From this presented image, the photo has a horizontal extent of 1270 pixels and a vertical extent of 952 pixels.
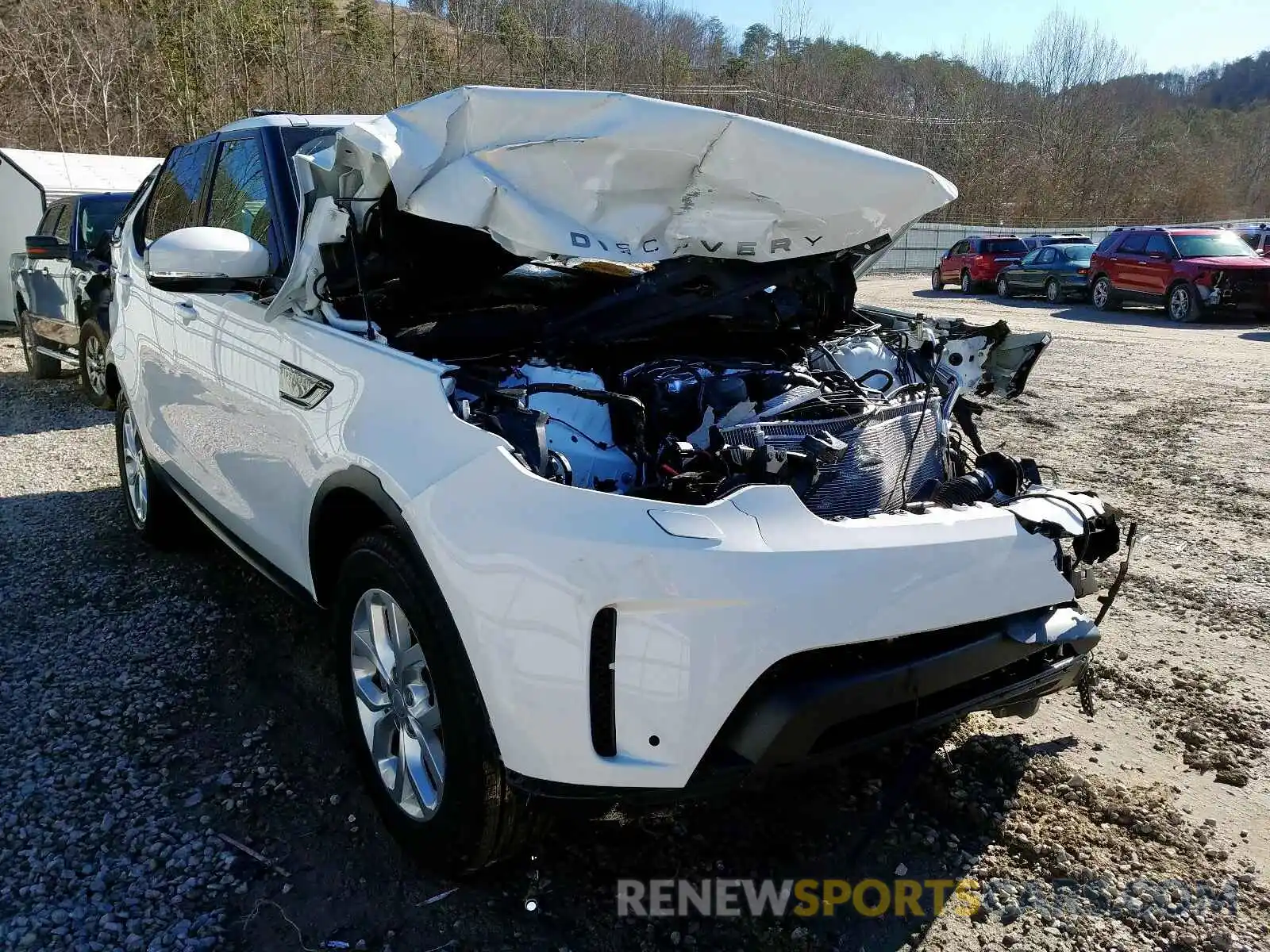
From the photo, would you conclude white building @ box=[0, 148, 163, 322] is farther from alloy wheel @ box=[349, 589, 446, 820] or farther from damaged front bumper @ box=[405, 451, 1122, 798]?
damaged front bumper @ box=[405, 451, 1122, 798]

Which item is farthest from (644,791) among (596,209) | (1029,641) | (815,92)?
(815,92)

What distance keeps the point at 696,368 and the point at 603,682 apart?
4.24ft

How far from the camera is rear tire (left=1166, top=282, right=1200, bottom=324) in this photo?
55.1 feet

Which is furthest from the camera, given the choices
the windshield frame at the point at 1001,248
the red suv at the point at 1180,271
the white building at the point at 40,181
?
the windshield frame at the point at 1001,248

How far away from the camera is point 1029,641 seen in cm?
231

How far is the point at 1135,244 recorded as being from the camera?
18.1m

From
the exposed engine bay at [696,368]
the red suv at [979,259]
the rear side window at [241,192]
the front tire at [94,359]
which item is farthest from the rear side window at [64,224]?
the red suv at [979,259]

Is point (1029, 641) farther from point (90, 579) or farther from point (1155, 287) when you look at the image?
point (1155, 287)

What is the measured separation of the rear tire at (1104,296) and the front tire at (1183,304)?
4.69ft

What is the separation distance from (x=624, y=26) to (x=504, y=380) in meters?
47.4

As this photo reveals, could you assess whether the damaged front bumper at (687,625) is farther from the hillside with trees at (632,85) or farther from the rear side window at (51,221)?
the hillside with trees at (632,85)

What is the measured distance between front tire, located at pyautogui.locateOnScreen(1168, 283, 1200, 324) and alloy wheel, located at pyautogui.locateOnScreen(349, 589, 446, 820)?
1793 cm

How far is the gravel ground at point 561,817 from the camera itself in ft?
7.68

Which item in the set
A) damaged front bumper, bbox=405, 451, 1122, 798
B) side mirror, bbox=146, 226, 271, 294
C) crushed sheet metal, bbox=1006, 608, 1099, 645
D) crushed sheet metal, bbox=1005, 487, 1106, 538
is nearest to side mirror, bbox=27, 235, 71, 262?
side mirror, bbox=146, 226, 271, 294
